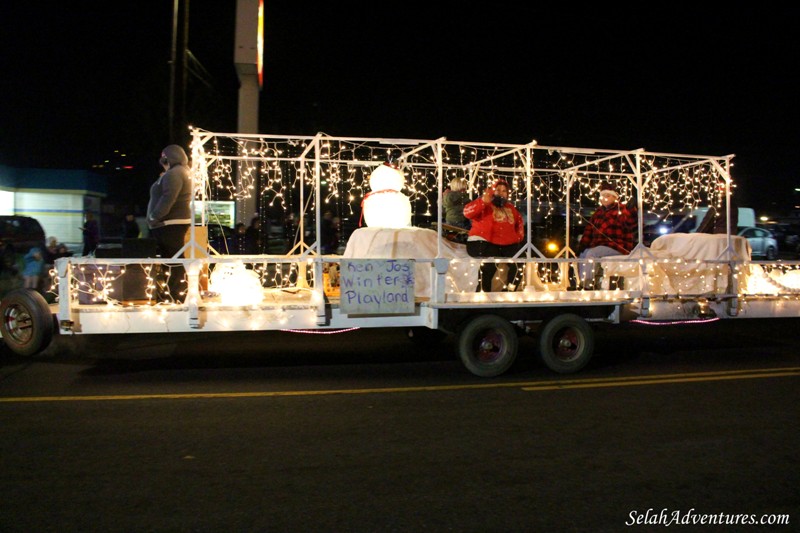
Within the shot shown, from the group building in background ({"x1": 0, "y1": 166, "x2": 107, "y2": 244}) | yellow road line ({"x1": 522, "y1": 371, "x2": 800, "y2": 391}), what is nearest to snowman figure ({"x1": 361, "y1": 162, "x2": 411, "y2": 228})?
yellow road line ({"x1": 522, "y1": 371, "x2": 800, "y2": 391})

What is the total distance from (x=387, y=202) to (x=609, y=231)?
3.03 metres

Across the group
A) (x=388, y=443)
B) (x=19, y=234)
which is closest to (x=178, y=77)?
(x=19, y=234)

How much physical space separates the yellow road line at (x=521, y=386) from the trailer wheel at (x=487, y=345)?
288 millimetres

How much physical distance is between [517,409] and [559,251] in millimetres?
5542

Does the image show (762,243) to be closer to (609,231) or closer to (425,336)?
(609,231)

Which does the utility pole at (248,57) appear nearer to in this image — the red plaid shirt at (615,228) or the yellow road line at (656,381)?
the red plaid shirt at (615,228)

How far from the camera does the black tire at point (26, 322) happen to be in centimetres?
694

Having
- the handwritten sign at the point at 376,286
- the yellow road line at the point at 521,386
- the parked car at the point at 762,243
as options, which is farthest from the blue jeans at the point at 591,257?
the parked car at the point at 762,243

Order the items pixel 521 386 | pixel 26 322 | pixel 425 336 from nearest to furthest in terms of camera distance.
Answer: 1. pixel 26 322
2. pixel 521 386
3. pixel 425 336

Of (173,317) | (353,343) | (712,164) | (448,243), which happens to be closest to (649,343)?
(712,164)

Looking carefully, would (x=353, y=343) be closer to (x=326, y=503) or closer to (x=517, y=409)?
(x=517, y=409)

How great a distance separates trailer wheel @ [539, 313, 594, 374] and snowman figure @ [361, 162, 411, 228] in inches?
93.7

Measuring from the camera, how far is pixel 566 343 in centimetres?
796

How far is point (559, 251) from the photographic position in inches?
454
